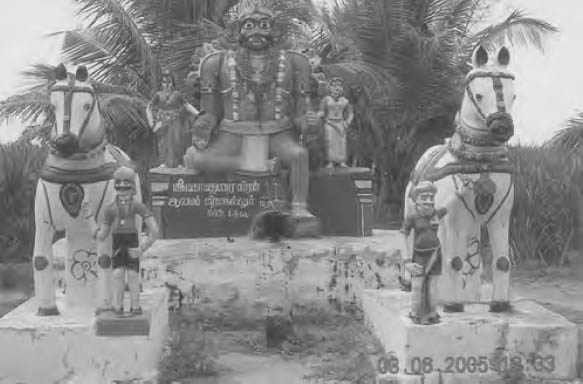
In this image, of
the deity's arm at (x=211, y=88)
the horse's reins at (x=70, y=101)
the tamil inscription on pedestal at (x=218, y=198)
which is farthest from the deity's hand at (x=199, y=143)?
the horse's reins at (x=70, y=101)

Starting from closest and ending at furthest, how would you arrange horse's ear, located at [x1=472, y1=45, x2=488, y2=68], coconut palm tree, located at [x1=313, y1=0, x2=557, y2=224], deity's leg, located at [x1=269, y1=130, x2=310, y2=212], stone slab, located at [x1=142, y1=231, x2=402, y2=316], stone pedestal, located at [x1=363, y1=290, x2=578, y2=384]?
1. stone pedestal, located at [x1=363, y1=290, x2=578, y2=384]
2. horse's ear, located at [x1=472, y1=45, x2=488, y2=68]
3. stone slab, located at [x1=142, y1=231, x2=402, y2=316]
4. deity's leg, located at [x1=269, y1=130, x2=310, y2=212]
5. coconut palm tree, located at [x1=313, y1=0, x2=557, y2=224]

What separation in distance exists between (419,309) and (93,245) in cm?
232

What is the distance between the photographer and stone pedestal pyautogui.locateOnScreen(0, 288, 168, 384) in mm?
5254

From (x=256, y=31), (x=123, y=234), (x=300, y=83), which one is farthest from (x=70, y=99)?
(x=300, y=83)

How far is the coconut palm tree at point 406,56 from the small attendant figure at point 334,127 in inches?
183

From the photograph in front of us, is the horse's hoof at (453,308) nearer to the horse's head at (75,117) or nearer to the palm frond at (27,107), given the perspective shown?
the horse's head at (75,117)

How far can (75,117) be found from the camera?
545 centimetres

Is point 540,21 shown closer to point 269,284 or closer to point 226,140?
point 226,140

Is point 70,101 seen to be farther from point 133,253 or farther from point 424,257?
point 424,257

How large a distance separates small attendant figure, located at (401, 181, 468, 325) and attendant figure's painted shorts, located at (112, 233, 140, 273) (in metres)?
1.76

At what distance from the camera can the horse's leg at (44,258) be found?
18.7 ft

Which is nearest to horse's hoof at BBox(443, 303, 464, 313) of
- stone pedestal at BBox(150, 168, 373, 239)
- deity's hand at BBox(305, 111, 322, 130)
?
stone pedestal at BBox(150, 168, 373, 239)

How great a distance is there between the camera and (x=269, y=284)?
7.61 m

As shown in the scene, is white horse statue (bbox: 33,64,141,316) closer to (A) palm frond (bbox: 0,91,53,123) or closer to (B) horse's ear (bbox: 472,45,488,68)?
(B) horse's ear (bbox: 472,45,488,68)
